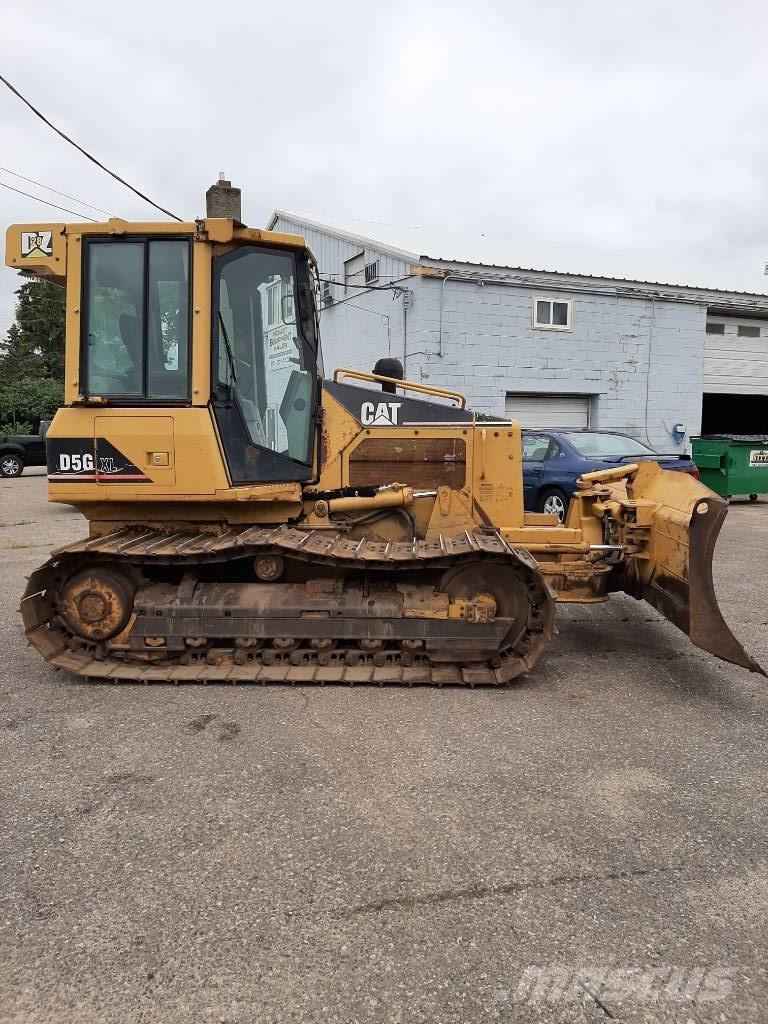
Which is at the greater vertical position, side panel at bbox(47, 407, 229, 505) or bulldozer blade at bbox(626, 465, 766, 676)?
side panel at bbox(47, 407, 229, 505)

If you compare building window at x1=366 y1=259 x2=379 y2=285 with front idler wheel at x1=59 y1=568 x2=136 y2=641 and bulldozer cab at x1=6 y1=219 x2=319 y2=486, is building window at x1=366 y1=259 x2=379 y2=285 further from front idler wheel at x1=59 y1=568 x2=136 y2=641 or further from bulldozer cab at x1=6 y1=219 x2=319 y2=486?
front idler wheel at x1=59 y1=568 x2=136 y2=641

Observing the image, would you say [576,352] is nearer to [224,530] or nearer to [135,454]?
[224,530]

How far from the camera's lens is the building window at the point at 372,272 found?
631 inches

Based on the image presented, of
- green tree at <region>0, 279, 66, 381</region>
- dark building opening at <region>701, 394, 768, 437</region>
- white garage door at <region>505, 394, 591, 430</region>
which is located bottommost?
white garage door at <region>505, 394, 591, 430</region>

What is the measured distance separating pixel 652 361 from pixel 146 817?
16.7m

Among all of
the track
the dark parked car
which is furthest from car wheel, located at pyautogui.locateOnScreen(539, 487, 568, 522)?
the dark parked car

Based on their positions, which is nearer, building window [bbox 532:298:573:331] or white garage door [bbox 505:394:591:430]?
building window [bbox 532:298:573:331]

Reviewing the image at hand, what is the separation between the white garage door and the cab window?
1220cm

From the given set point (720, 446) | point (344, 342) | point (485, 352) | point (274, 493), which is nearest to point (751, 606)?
point (274, 493)

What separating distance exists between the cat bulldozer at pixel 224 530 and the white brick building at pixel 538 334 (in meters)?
10.4

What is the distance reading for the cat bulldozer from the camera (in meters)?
4.56

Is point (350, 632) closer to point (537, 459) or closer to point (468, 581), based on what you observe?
point (468, 581)

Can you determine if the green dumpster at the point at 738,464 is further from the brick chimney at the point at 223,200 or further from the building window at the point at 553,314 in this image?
the brick chimney at the point at 223,200

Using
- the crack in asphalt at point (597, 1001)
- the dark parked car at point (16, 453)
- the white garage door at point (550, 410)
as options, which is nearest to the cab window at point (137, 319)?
the crack in asphalt at point (597, 1001)
